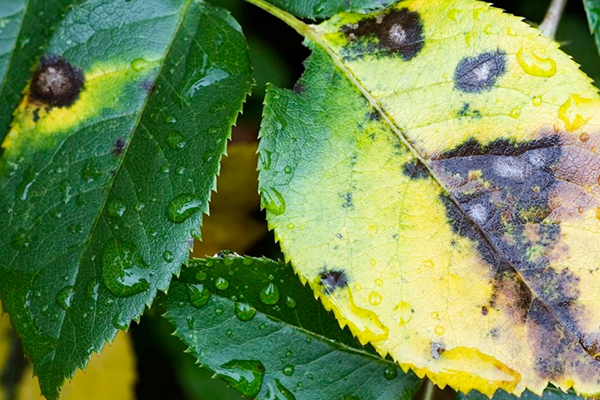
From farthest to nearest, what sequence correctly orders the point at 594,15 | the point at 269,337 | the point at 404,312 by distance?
the point at 594,15, the point at 269,337, the point at 404,312

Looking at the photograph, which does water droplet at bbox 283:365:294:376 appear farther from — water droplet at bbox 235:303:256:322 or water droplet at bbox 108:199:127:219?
water droplet at bbox 108:199:127:219

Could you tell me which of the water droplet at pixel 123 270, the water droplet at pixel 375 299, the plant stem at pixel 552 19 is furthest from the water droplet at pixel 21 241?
the plant stem at pixel 552 19

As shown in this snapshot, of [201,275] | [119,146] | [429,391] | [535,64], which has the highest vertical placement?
[535,64]

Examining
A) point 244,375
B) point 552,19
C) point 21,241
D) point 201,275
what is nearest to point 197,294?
point 201,275

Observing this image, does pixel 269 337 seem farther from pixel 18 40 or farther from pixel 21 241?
pixel 18 40

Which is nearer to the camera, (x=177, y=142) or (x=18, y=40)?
(x=177, y=142)

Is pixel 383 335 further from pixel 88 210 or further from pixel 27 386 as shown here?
pixel 27 386

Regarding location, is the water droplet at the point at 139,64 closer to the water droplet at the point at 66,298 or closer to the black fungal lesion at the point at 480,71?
the water droplet at the point at 66,298
